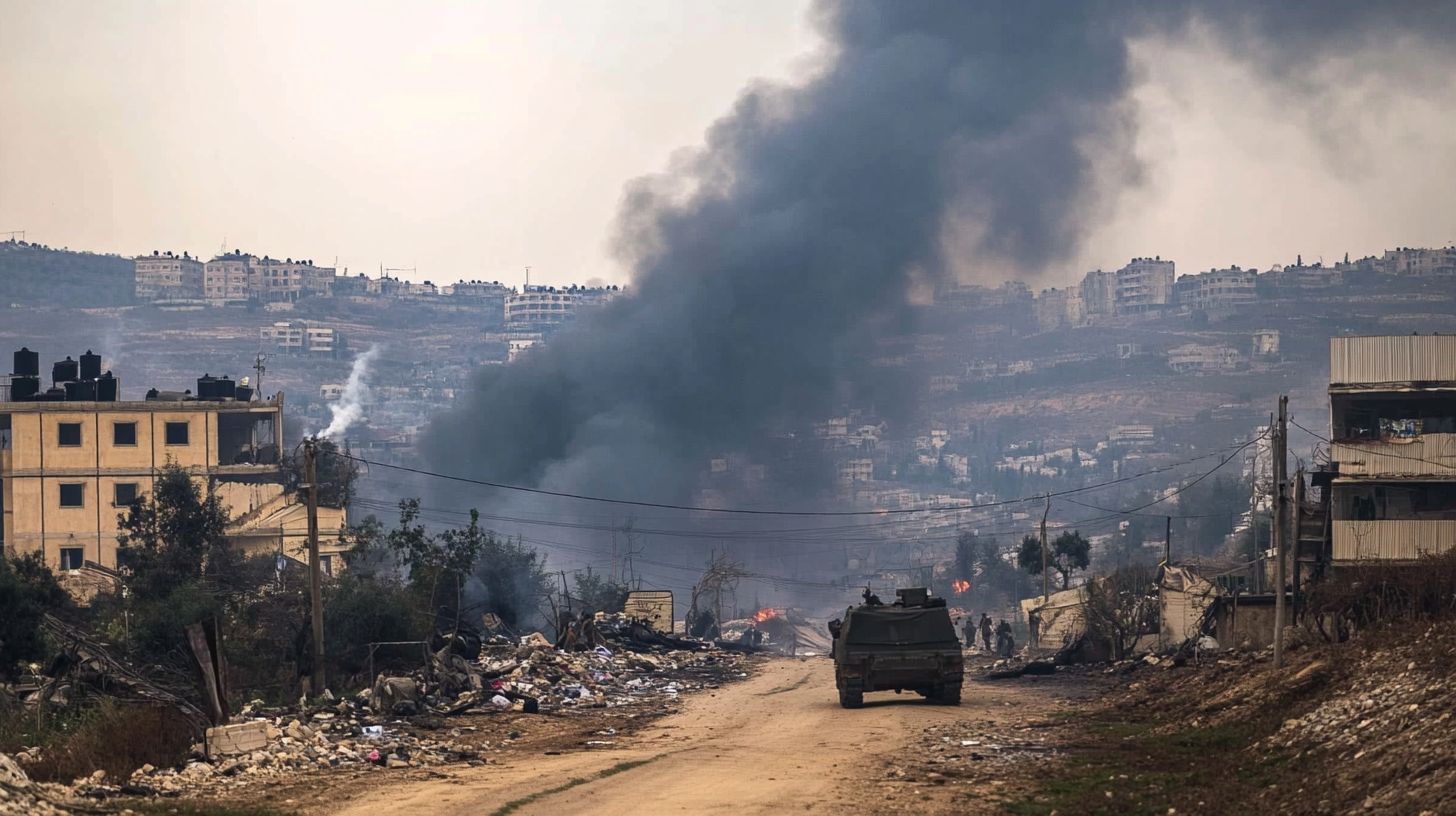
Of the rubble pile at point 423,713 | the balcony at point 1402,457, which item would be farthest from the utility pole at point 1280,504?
the balcony at point 1402,457

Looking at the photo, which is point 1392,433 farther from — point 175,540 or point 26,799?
point 26,799

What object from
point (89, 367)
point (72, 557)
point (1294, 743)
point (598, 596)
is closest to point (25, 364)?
point (89, 367)

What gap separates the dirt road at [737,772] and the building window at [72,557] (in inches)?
2117

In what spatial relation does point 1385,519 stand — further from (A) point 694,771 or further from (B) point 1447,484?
(A) point 694,771

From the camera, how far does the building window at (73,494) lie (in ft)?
256

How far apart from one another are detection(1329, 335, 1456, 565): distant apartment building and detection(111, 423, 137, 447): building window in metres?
52.8

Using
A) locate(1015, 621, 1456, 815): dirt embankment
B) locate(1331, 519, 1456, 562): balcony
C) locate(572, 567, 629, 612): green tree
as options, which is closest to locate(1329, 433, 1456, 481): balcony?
locate(1331, 519, 1456, 562): balcony

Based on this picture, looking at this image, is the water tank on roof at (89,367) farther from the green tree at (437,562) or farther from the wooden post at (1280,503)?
the wooden post at (1280,503)

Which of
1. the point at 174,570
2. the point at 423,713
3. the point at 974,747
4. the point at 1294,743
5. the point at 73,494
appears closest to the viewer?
the point at 1294,743

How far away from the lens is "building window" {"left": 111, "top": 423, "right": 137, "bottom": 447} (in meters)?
78.0

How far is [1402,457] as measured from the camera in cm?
4738

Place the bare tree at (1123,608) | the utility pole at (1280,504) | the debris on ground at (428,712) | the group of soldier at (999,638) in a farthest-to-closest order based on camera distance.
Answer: the group of soldier at (999,638)
the bare tree at (1123,608)
the utility pole at (1280,504)
the debris on ground at (428,712)

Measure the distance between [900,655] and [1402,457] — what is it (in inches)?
904

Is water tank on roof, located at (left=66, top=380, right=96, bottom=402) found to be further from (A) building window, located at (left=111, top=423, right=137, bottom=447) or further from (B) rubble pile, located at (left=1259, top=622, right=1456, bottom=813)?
(B) rubble pile, located at (left=1259, top=622, right=1456, bottom=813)
